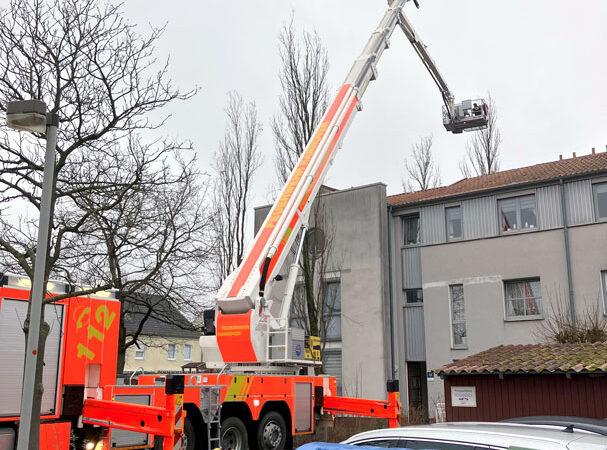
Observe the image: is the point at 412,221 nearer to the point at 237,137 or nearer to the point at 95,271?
the point at 237,137

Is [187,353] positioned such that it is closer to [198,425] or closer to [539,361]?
[198,425]

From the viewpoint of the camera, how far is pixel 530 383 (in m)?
12.7

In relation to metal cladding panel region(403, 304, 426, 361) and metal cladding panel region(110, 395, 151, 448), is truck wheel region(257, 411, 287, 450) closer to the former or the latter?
metal cladding panel region(110, 395, 151, 448)

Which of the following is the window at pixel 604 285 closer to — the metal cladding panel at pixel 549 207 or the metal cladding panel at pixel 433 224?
the metal cladding panel at pixel 549 207

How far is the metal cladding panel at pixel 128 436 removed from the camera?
9.88m

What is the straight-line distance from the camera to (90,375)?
10109 millimetres

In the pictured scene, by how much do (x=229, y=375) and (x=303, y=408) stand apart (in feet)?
8.46

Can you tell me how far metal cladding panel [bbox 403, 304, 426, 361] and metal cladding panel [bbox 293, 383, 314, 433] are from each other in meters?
11.2

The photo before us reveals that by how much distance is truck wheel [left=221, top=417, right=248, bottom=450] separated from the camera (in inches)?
479

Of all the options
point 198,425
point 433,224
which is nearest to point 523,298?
point 433,224

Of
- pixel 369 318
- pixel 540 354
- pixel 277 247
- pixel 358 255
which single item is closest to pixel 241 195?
pixel 358 255

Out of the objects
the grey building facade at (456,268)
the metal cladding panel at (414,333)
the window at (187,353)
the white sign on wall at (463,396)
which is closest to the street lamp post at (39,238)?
the white sign on wall at (463,396)

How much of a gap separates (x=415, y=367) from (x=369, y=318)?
109 inches

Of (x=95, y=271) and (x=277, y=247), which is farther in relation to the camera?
(x=95, y=271)
